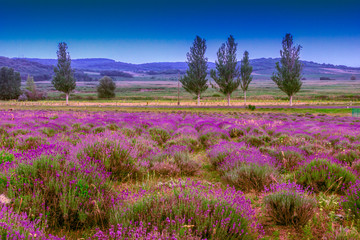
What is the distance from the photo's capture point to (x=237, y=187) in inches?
198

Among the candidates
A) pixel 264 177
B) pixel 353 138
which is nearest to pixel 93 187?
pixel 264 177

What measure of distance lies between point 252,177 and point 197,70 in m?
51.5

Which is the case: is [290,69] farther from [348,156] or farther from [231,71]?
[348,156]

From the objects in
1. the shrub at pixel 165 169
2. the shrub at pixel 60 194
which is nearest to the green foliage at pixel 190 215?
the shrub at pixel 60 194

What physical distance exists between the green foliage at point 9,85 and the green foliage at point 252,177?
298ft

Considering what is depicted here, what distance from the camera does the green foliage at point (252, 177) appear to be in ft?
16.0

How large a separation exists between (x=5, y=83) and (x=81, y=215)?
92286mm

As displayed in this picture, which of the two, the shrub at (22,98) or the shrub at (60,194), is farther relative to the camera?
the shrub at (22,98)

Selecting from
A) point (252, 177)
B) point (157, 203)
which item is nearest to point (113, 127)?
point (252, 177)

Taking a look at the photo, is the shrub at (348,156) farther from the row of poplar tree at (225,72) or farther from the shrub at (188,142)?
the row of poplar tree at (225,72)

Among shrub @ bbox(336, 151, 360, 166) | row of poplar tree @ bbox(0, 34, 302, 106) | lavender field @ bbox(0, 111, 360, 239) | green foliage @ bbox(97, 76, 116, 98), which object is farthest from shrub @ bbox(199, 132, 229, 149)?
green foliage @ bbox(97, 76, 116, 98)

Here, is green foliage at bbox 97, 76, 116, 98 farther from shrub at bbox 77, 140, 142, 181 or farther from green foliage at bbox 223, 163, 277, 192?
green foliage at bbox 223, 163, 277, 192

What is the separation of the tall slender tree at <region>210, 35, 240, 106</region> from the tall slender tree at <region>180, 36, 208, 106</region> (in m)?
3.02

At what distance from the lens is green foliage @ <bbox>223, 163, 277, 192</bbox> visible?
16.0ft
